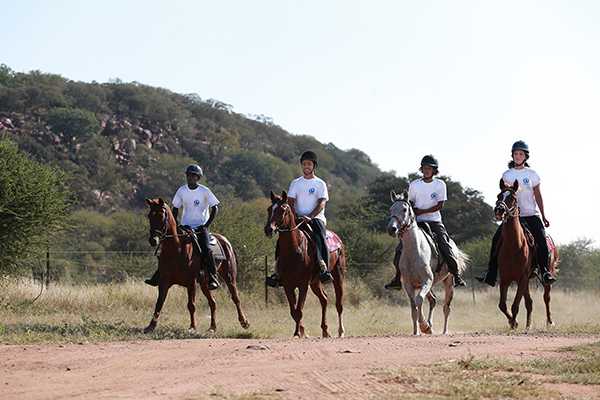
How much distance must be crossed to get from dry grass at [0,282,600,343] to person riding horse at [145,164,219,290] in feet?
3.77

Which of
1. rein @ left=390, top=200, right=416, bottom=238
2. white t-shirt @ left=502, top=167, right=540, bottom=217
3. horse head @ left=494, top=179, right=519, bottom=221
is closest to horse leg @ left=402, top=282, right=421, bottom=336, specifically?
rein @ left=390, top=200, right=416, bottom=238

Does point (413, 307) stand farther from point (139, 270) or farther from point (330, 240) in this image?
point (139, 270)

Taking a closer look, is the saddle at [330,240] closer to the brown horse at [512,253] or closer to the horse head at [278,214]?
the horse head at [278,214]

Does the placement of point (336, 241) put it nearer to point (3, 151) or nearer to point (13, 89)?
point (3, 151)

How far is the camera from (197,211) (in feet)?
62.9

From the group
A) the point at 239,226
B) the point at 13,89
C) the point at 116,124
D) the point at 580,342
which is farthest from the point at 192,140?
the point at 580,342

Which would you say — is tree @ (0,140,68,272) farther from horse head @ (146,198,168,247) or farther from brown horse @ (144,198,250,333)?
horse head @ (146,198,168,247)

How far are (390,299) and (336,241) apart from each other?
53.7ft

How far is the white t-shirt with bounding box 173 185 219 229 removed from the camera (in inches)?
752

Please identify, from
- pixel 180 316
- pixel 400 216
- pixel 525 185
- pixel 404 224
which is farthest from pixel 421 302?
pixel 180 316

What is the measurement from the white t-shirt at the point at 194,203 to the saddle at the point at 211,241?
0.25 metres

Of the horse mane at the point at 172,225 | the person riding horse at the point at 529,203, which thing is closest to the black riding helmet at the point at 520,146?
the person riding horse at the point at 529,203

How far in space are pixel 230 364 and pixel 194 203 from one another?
23.9ft

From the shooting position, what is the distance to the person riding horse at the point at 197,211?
19.1 meters
